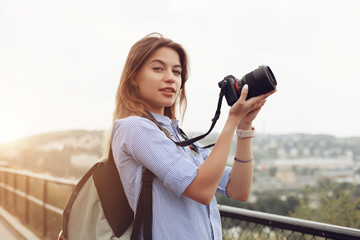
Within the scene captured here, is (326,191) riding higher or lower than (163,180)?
lower

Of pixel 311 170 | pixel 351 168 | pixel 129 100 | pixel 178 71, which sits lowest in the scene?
pixel 311 170

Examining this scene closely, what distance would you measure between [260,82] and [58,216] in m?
3.35

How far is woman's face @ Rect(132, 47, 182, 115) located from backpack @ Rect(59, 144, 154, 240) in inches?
11.0

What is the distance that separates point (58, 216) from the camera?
3.93 m

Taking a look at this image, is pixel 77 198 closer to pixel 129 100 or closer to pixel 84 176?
pixel 84 176

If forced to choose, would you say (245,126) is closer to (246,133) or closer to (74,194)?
(246,133)

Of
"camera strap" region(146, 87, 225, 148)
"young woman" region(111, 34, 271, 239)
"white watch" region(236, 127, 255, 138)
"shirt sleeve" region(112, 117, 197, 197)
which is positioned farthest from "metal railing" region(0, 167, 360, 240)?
"shirt sleeve" region(112, 117, 197, 197)

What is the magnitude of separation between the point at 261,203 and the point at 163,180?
135 ft

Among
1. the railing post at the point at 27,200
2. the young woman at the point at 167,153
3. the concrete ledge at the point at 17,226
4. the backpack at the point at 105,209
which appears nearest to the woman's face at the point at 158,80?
the young woman at the point at 167,153

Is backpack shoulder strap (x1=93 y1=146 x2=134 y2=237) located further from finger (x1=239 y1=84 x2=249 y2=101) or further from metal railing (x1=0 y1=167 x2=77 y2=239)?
metal railing (x1=0 y1=167 x2=77 y2=239)

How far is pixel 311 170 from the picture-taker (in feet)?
140

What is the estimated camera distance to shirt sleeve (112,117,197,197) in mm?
1143

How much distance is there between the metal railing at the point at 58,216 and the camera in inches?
67.1

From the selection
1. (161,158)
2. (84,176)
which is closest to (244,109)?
(161,158)
